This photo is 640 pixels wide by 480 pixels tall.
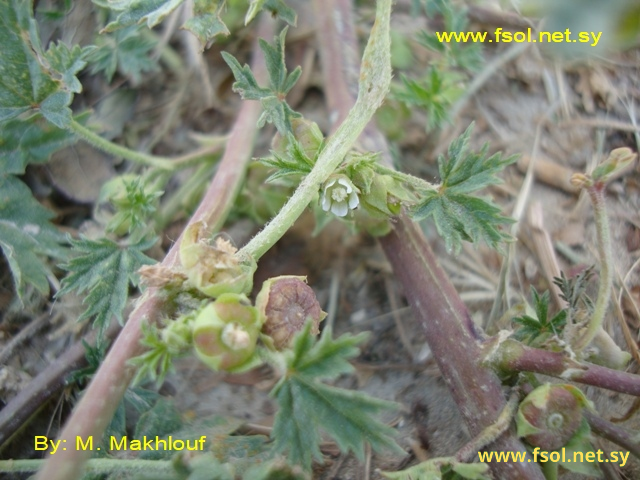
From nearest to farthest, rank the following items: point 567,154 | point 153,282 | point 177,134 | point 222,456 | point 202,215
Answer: point 153,282
point 222,456
point 202,215
point 567,154
point 177,134

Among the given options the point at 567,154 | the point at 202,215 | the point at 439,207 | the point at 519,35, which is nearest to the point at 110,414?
the point at 202,215

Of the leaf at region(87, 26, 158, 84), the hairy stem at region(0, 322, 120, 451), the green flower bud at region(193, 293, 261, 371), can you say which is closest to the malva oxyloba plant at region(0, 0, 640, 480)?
the green flower bud at region(193, 293, 261, 371)

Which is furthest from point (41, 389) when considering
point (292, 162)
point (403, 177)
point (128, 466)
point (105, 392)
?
point (403, 177)

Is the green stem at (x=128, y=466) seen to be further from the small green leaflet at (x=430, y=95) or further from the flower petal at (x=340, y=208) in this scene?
the small green leaflet at (x=430, y=95)

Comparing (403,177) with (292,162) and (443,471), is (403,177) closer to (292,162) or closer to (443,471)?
(292,162)

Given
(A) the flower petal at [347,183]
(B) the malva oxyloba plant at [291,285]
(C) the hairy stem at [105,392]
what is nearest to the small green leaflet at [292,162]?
(B) the malva oxyloba plant at [291,285]

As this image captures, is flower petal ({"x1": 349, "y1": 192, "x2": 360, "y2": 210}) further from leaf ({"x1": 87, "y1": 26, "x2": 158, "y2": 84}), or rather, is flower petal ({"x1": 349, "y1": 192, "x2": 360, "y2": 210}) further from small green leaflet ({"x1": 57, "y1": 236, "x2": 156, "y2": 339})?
leaf ({"x1": 87, "y1": 26, "x2": 158, "y2": 84})

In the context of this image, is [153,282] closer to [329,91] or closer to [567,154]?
[329,91]

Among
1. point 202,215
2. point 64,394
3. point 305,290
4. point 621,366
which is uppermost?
point 305,290
